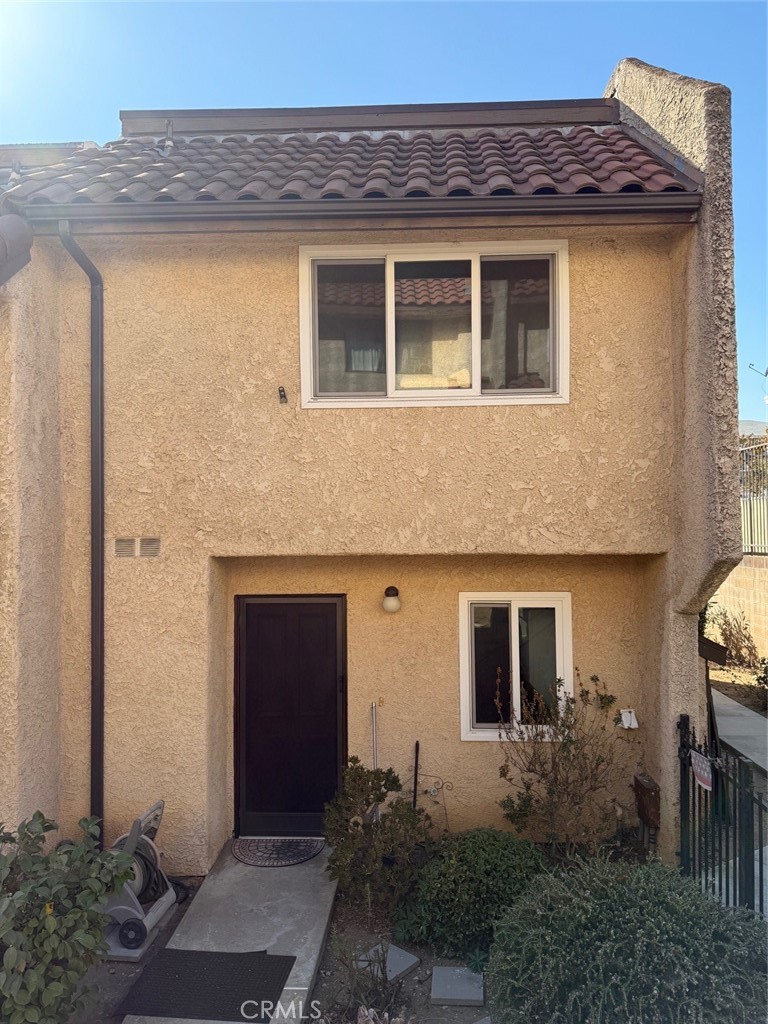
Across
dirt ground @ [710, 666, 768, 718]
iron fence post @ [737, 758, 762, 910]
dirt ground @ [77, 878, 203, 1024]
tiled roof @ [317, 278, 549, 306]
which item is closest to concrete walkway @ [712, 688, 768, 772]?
dirt ground @ [710, 666, 768, 718]

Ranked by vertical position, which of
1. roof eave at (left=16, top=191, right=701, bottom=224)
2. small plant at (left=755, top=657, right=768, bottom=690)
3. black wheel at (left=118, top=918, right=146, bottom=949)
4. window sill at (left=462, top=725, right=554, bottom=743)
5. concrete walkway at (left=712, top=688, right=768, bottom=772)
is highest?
roof eave at (left=16, top=191, right=701, bottom=224)

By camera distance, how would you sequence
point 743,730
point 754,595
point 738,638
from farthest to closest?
point 738,638
point 754,595
point 743,730

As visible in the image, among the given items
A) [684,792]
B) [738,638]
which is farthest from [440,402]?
[738,638]

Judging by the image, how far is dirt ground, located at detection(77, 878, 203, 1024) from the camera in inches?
190

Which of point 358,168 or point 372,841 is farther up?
point 358,168

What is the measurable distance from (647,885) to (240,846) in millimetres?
4573

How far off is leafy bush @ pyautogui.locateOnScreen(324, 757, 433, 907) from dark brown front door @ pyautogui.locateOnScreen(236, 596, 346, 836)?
1.16 metres

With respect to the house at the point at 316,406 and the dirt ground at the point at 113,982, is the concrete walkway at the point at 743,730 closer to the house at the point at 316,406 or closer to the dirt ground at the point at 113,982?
the house at the point at 316,406

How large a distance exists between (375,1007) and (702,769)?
3257 millimetres

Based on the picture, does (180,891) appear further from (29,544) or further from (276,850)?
(29,544)

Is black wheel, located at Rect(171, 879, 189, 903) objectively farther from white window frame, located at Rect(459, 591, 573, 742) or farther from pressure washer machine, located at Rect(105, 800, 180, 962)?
white window frame, located at Rect(459, 591, 573, 742)

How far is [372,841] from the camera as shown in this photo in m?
6.12

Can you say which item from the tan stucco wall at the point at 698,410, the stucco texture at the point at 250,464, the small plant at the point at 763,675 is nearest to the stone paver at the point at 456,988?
the tan stucco wall at the point at 698,410

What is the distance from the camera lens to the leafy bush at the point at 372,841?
602 cm
